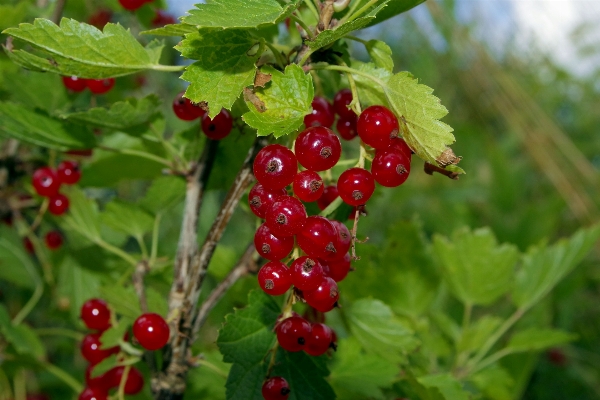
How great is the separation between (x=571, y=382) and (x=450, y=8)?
178 centimetres

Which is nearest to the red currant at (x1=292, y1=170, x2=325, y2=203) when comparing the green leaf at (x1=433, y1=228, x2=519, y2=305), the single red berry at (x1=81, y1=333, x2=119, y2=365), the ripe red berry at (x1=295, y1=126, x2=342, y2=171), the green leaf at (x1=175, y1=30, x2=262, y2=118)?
the ripe red berry at (x1=295, y1=126, x2=342, y2=171)

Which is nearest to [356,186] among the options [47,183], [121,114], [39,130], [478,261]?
[121,114]

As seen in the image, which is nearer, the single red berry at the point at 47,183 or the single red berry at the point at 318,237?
the single red berry at the point at 318,237

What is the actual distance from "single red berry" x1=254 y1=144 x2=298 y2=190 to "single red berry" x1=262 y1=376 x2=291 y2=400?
25cm

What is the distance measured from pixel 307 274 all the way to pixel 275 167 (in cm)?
13

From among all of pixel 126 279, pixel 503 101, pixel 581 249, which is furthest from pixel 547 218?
pixel 126 279

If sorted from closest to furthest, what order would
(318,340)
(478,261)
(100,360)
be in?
(318,340)
(100,360)
(478,261)

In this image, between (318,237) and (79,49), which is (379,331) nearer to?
(318,237)

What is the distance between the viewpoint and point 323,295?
0.65 meters

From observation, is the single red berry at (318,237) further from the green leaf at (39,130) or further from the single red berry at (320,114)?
the green leaf at (39,130)

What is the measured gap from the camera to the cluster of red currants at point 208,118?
78 cm

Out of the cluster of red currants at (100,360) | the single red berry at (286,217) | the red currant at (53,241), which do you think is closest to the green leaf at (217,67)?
the single red berry at (286,217)

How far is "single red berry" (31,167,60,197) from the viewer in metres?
1.16

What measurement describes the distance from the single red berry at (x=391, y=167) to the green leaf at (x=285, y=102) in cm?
10
